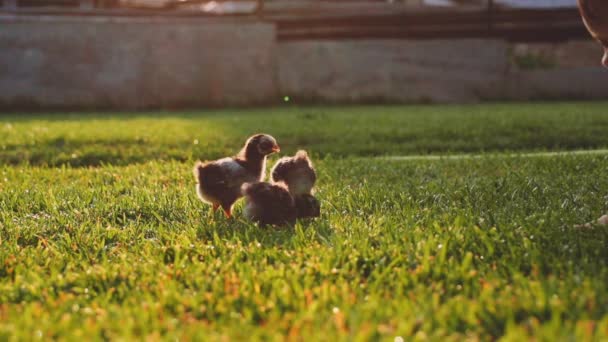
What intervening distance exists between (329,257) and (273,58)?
533 inches

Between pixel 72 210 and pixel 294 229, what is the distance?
1.49m

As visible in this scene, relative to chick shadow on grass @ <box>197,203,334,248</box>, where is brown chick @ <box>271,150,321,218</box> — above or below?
above

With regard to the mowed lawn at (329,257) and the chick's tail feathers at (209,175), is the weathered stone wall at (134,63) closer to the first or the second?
the mowed lawn at (329,257)

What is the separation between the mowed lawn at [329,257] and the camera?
1.96 metres

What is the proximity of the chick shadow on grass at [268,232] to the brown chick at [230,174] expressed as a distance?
0.50 feet

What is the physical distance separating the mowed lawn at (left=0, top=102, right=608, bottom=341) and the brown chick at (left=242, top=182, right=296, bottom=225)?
8 centimetres

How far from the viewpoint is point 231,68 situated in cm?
1548

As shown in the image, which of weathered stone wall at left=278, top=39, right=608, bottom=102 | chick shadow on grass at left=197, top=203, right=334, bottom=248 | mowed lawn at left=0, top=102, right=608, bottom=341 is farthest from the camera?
weathered stone wall at left=278, top=39, right=608, bottom=102

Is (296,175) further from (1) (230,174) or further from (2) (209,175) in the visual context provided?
(2) (209,175)

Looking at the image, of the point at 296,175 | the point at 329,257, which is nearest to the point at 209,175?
the point at 296,175

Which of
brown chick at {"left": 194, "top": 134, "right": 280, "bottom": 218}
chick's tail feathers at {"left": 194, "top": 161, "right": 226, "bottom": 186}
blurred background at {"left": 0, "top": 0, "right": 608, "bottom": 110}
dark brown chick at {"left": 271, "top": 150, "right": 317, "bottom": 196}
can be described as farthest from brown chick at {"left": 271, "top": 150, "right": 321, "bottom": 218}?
blurred background at {"left": 0, "top": 0, "right": 608, "bottom": 110}

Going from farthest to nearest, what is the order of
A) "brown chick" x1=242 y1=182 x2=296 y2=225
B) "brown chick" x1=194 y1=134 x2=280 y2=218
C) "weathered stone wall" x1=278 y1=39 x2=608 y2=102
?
"weathered stone wall" x1=278 y1=39 x2=608 y2=102
"brown chick" x1=194 y1=134 x2=280 y2=218
"brown chick" x1=242 y1=182 x2=296 y2=225

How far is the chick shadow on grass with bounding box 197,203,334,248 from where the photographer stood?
120 inches

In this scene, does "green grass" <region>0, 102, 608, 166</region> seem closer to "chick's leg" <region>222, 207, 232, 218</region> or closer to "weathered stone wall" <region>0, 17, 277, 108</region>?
"chick's leg" <region>222, 207, 232, 218</region>
